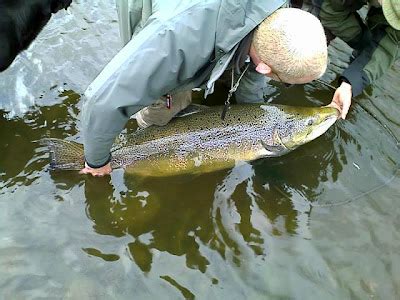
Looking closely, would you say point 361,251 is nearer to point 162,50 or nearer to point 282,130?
point 282,130

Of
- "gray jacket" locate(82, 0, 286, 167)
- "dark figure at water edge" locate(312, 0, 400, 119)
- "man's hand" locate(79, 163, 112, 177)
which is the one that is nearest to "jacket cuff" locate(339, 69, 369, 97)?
"dark figure at water edge" locate(312, 0, 400, 119)

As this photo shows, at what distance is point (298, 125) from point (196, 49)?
1383 millimetres

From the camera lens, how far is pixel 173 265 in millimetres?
3240

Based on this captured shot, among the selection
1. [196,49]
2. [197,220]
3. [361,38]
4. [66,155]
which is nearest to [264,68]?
[196,49]

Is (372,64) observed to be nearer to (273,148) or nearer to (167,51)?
(273,148)


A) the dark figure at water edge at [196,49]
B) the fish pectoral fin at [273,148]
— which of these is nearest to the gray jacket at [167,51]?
the dark figure at water edge at [196,49]

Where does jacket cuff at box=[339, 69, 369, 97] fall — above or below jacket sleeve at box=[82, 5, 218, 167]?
below

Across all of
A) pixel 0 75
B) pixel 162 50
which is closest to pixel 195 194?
pixel 162 50

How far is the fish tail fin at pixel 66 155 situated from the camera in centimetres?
358

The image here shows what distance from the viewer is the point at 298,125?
390cm

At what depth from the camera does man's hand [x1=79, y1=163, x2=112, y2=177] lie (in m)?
3.44

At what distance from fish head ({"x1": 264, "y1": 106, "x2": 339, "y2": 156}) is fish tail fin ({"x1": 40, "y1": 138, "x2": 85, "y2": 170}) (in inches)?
55.2

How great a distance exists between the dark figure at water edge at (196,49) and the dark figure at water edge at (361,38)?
1271 millimetres

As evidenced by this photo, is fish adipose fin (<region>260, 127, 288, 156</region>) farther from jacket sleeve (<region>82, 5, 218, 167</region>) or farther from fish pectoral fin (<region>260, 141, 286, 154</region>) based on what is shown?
jacket sleeve (<region>82, 5, 218, 167</region>)
